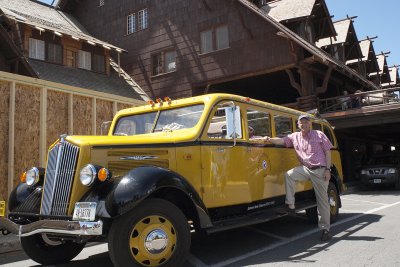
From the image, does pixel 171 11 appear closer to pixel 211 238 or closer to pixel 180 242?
pixel 211 238

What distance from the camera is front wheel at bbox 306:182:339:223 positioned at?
8125 millimetres

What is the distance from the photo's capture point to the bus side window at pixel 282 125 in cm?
713

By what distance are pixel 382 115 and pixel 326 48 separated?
736cm

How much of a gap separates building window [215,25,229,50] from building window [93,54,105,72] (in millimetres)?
5679

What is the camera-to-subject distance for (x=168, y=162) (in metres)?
5.24

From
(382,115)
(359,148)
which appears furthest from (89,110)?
(359,148)

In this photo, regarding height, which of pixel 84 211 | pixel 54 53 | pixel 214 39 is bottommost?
pixel 84 211

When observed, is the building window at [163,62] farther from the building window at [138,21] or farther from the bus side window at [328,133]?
the bus side window at [328,133]

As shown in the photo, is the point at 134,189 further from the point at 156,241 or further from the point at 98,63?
the point at 98,63

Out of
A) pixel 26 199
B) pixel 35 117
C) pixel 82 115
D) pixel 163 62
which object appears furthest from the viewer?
pixel 163 62

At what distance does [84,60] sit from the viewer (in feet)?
64.1

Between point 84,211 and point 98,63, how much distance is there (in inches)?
662

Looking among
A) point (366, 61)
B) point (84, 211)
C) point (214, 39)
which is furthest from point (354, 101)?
point (84, 211)

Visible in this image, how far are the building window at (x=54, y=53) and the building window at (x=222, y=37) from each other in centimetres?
731
